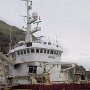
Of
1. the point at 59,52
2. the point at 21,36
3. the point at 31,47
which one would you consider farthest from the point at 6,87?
the point at 21,36

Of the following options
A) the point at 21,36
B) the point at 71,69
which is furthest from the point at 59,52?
the point at 21,36

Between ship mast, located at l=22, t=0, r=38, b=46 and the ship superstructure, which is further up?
ship mast, located at l=22, t=0, r=38, b=46

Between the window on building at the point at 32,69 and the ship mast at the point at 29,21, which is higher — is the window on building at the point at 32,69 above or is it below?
below


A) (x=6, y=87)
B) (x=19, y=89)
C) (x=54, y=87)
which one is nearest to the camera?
(x=54, y=87)

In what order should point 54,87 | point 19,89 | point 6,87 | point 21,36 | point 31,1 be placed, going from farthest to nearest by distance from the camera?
point 21,36, point 31,1, point 6,87, point 19,89, point 54,87

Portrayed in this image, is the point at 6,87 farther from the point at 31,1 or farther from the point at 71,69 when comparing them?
the point at 31,1

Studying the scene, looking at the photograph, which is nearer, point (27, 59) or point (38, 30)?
point (27, 59)

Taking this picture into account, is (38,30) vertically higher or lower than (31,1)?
lower

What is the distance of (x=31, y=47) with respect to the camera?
31.0m

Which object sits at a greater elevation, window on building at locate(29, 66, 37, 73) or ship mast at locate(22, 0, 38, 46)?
ship mast at locate(22, 0, 38, 46)

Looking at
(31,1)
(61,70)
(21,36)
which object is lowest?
(61,70)

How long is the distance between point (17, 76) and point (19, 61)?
1661mm

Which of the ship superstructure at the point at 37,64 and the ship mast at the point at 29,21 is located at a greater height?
the ship mast at the point at 29,21

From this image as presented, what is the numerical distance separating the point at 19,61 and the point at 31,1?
23.8ft
